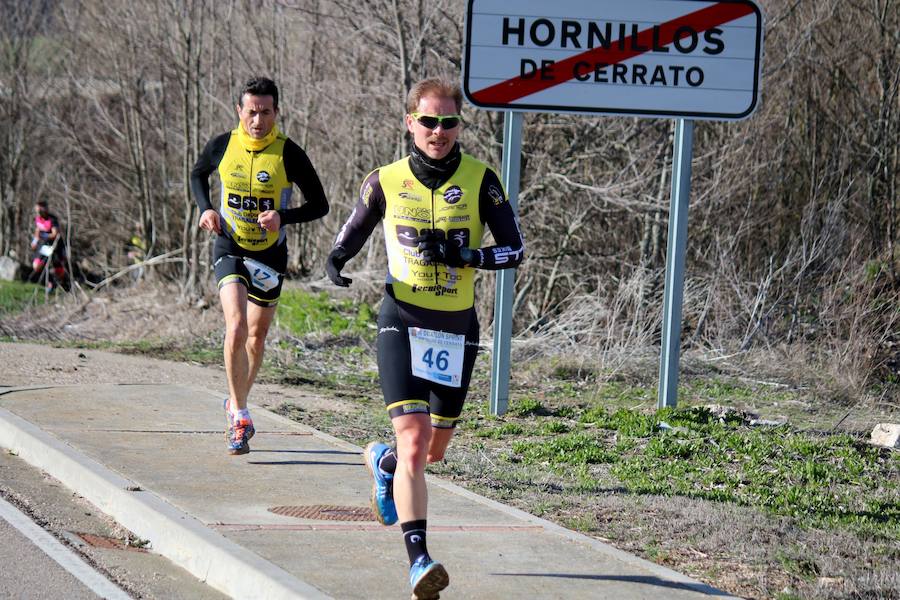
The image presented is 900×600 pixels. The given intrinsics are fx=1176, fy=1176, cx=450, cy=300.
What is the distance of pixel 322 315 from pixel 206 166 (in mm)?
8009

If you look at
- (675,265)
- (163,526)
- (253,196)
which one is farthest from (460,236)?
(675,265)

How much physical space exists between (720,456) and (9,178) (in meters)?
26.4

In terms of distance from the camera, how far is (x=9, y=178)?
→ 30578mm

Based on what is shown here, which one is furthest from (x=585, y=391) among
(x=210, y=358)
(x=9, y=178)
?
(x=9, y=178)

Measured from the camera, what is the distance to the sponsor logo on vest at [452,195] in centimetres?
511

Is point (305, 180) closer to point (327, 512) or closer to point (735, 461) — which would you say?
point (327, 512)

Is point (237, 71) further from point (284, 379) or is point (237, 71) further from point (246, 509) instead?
point (246, 509)

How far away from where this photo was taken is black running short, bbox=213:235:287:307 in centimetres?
762

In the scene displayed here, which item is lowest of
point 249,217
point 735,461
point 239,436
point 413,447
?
point 735,461

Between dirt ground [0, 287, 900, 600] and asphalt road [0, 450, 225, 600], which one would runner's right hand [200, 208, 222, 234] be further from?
dirt ground [0, 287, 900, 600]

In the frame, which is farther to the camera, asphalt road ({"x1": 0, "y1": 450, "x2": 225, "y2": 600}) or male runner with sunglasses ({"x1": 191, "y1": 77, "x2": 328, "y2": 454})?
male runner with sunglasses ({"x1": 191, "y1": 77, "x2": 328, "y2": 454})

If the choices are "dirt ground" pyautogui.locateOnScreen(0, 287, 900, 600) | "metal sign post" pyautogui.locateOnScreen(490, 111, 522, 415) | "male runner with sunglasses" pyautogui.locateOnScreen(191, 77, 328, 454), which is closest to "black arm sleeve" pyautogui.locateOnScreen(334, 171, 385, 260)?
"dirt ground" pyautogui.locateOnScreen(0, 287, 900, 600)

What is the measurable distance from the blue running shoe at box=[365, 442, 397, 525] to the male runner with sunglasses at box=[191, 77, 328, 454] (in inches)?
89.7

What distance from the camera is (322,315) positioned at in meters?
15.8
